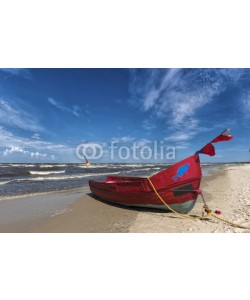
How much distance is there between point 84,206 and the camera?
848cm

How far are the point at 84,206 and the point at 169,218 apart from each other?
3806 mm

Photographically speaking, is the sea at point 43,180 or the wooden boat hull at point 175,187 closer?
the wooden boat hull at point 175,187

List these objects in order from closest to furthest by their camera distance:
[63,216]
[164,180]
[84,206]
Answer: [164,180] < [63,216] < [84,206]

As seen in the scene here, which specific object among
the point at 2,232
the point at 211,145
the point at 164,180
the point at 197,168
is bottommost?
the point at 2,232

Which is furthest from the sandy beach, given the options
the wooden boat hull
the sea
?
the sea

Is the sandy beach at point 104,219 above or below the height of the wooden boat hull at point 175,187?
below

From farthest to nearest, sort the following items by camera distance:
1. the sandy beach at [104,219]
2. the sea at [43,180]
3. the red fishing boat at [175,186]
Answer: the sea at [43,180] → the red fishing boat at [175,186] → the sandy beach at [104,219]

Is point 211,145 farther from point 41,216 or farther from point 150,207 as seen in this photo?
point 41,216

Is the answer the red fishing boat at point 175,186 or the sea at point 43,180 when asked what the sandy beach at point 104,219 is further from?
the sea at point 43,180

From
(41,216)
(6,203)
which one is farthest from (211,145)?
(6,203)

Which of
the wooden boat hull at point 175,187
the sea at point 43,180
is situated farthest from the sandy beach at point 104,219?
the sea at point 43,180

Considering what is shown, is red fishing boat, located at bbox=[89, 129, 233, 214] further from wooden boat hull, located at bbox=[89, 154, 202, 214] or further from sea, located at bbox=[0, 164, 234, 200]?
sea, located at bbox=[0, 164, 234, 200]

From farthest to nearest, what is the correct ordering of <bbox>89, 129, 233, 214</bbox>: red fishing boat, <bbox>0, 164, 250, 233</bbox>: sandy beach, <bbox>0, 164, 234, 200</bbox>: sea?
<bbox>0, 164, 234, 200</bbox>: sea, <bbox>89, 129, 233, 214</bbox>: red fishing boat, <bbox>0, 164, 250, 233</bbox>: sandy beach

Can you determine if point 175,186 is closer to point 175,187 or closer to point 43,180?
point 175,187
